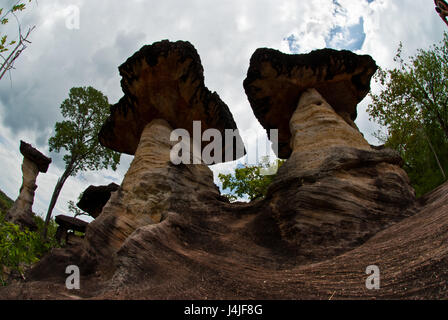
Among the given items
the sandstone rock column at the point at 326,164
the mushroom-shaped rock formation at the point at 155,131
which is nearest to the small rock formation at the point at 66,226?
the mushroom-shaped rock formation at the point at 155,131

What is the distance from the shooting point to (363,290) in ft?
10.1

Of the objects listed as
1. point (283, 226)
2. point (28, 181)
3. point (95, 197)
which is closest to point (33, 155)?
point (28, 181)

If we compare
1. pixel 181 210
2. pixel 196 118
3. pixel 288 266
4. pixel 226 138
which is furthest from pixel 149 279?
pixel 226 138

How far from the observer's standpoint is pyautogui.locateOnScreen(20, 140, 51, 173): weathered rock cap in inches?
754

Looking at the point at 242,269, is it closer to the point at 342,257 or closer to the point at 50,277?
the point at 342,257

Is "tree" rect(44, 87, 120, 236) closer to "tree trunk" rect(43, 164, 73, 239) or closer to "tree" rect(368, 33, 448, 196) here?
"tree trunk" rect(43, 164, 73, 239)

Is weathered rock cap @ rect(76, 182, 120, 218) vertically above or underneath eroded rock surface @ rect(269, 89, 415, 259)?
above

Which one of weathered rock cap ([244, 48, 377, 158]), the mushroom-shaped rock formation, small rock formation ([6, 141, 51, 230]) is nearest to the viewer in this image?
the mushroom-shaped rock formation

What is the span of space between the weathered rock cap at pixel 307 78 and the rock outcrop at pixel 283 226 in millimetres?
34

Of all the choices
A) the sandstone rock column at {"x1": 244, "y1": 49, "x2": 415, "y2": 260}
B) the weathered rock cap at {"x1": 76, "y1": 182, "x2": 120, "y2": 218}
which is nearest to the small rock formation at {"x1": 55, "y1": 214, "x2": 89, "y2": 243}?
the weathered rock cap at {"x1": 76, "y1": 182, "x2": 120, "y2": 218}

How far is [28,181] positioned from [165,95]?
15237 millimetres

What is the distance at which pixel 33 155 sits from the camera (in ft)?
62.7

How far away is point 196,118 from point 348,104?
487 cm

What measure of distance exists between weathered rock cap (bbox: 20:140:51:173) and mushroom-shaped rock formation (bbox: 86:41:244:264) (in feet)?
38.5
